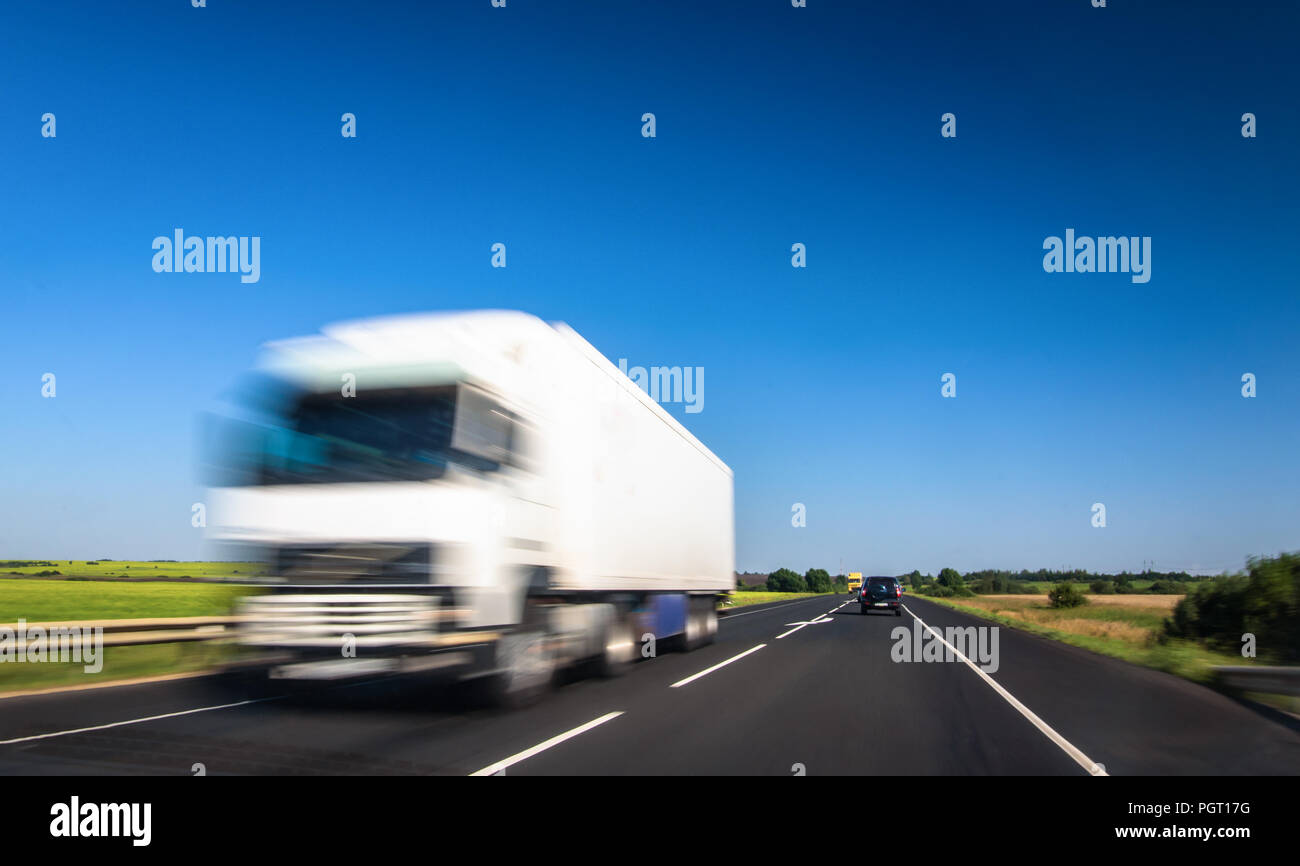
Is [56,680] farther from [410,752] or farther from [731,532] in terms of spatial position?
[731,532]

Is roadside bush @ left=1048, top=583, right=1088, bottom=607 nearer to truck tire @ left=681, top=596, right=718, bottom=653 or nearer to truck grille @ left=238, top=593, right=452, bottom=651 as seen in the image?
truck tire @ left=681, top=596, right=718, bottom=653

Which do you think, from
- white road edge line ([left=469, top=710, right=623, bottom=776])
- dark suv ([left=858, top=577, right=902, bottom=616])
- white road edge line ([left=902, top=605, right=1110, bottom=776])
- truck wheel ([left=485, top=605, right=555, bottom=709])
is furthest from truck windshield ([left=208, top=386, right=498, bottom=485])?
dark suv ([left=858, top=577, right=902, bottom=616])

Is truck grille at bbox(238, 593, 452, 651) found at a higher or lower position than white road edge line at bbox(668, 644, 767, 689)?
higher

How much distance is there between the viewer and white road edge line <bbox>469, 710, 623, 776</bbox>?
6.13 meters

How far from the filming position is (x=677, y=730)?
7879 mm

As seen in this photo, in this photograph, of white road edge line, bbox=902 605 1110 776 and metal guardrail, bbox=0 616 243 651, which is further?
metal guardrail, bbox=0 616 243 651

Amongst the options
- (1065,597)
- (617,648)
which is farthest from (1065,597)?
(617,648)

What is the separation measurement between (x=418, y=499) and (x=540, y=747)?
2.57 meters

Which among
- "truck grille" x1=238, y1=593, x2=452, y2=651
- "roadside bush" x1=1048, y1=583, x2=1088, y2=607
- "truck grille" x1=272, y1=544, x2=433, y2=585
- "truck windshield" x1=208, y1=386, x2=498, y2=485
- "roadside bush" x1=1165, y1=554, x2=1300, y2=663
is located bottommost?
"roadside bush" x1=1048, y1=583, x2=1088, y2=607

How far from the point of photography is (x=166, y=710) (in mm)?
8914

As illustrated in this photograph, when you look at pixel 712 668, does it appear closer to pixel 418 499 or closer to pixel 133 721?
pixel 418 499

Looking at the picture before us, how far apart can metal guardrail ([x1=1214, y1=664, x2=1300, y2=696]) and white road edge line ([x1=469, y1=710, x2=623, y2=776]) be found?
25.9ft

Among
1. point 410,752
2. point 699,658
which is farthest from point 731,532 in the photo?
point 410,752
